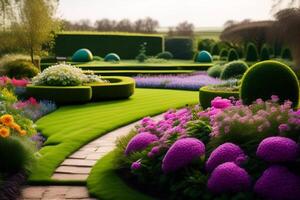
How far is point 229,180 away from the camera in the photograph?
229 inches

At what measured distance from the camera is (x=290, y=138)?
6.36 meters

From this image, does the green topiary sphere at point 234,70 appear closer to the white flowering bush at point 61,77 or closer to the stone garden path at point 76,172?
the white flowering bush at point 61,77

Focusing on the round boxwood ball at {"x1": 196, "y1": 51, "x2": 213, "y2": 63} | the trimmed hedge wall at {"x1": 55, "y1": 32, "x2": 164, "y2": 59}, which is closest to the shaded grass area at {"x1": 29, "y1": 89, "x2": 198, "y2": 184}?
the round boxwood ball at {"x1": 196, "y1": 51, "x2": 213, "y2": 63}

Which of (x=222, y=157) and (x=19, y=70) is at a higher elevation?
(x=222, y=157)

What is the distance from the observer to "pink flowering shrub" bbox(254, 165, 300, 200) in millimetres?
5605

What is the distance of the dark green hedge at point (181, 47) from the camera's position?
165ft

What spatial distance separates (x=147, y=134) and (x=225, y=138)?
56.1 inches

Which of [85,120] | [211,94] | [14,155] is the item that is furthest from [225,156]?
[85,120]

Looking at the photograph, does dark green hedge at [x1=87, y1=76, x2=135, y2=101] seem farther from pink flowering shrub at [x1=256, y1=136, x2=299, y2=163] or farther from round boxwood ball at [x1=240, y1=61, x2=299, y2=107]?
pink flowering shrub at [x1=256, y1=136, x2=299, y2=163]

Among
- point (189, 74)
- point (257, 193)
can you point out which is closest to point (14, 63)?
point (189, 74)

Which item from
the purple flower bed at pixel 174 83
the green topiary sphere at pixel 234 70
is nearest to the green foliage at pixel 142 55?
the purple flower bed at pixel 174 83

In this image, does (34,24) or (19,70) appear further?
(34,24)

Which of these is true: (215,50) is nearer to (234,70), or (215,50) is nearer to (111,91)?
(234,70)

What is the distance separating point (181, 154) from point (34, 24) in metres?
19.0
